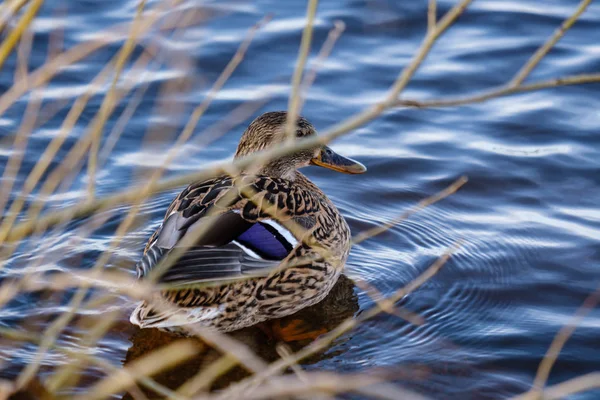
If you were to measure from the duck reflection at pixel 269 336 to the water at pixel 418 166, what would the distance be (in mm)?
24

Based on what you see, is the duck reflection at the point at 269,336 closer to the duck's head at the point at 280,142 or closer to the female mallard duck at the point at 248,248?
the female mallard duck at the point at 248,248

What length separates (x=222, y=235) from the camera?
4.66 meters

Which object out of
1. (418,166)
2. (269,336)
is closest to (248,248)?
(269,336)

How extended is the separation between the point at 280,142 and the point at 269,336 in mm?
1199

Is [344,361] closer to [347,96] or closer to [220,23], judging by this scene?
[347,96]

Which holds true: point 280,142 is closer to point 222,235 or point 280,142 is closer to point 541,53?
point 222,235

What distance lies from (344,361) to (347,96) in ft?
11.3

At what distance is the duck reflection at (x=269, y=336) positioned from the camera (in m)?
4.58

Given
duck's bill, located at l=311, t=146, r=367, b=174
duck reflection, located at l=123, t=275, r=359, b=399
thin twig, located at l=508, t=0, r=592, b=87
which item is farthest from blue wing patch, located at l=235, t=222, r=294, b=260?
thin twig, located at l=508, t=0, r=592, b=87

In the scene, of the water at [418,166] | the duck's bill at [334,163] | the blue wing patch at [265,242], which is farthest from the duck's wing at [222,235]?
the duck's bill at [334,163]

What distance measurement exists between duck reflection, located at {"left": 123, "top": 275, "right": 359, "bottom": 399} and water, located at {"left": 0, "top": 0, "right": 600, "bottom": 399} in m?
0.02

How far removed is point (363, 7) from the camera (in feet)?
29.8

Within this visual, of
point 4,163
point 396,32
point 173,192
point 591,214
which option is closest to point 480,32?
point 396,32

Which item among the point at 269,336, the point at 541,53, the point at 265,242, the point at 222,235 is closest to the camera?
the point at 541,53
